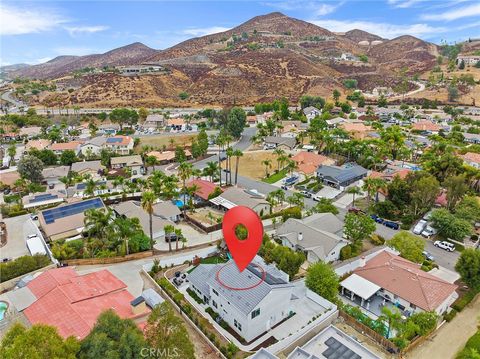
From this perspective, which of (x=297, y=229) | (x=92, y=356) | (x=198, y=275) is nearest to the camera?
(x=92, y=356)

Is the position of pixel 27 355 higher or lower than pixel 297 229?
higher

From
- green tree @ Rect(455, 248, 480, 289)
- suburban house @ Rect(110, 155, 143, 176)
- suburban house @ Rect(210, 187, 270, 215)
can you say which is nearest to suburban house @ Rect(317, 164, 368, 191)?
suburban house @ Rect(210, 187, 270, 215)

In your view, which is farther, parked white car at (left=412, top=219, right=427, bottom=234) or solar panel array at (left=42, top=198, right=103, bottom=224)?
solar panel array at (left=42, top=198, right=103, bottom=224)

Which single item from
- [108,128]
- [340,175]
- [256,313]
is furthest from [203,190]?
[108,128]

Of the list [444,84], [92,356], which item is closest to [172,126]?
[92,356]

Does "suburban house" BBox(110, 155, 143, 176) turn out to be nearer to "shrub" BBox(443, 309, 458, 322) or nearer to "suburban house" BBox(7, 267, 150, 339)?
"suburban house" BBox(7, 267, 150, 339)

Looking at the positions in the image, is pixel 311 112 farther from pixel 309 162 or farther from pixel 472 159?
pixel 472 159

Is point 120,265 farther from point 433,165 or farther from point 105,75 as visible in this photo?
point 105,75
